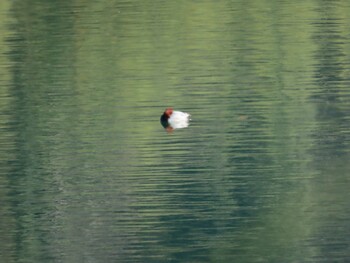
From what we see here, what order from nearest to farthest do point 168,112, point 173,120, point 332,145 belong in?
1. point 332,145
2. point 173,120
3. point 168,112

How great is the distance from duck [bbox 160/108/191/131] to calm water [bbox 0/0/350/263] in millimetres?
164

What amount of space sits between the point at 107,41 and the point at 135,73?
13.4 feet

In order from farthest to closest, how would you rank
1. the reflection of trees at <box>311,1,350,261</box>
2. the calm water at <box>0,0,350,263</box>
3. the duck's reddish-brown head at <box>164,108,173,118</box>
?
the duck's reddish-brown head at <box>164,108,173,118</box> → the calm water at <box>0,0,350,263</box> → the reflection of trees at <box>311,1,350,261</box>

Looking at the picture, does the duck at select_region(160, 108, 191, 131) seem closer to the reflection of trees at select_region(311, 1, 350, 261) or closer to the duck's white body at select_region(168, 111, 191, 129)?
the duck's white body at select_region(168, 111, 191, 129)

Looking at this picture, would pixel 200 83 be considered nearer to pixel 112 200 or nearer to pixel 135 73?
pixel 135 73

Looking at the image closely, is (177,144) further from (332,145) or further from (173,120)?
(332,145)

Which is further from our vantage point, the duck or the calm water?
the duck

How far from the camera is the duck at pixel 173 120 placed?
17.9m

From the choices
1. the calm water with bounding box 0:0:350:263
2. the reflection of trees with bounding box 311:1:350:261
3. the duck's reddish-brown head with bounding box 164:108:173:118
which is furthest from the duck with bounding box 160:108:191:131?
the reflection of trees with bounding box 311:1:350:261

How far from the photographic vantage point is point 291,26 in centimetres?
2720

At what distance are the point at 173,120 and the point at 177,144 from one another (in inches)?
34.5

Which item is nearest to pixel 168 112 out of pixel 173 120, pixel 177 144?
pixel 173 120

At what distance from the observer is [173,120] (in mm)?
17922

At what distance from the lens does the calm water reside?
13.6m
